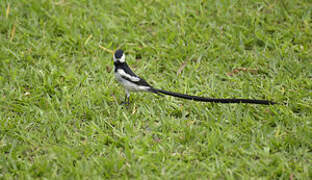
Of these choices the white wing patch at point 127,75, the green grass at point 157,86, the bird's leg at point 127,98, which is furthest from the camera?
the bird's leg at point 127,98

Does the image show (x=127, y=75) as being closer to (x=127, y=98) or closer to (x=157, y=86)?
(x=127, y=98)

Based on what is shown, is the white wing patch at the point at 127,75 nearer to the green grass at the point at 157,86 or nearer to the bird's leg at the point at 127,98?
the bird's leg at the point at 127,98

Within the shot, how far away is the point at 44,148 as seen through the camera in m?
3.70

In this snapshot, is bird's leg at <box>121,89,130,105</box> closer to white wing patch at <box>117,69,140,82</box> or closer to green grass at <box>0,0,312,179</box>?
green grass at <box>0,0,312,179</box>

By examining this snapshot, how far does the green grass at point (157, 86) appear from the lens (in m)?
3.50

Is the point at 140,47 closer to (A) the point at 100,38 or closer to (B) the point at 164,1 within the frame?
(A) the point at 100,38

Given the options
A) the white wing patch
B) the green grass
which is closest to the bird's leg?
the green grass

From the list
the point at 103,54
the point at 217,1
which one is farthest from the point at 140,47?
the point at 217,1

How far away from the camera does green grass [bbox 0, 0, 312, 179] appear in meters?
3.50

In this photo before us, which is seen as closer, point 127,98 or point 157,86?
point 127,98

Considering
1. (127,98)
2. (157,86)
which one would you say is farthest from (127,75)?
(157,86)

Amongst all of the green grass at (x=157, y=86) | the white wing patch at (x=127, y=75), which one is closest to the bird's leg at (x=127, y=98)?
the green grass at (x=157, y=86)

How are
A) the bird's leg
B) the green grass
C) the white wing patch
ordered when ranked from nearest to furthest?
the green grass → the white wing patch → the bird's leg

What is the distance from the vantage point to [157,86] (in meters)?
4.63
